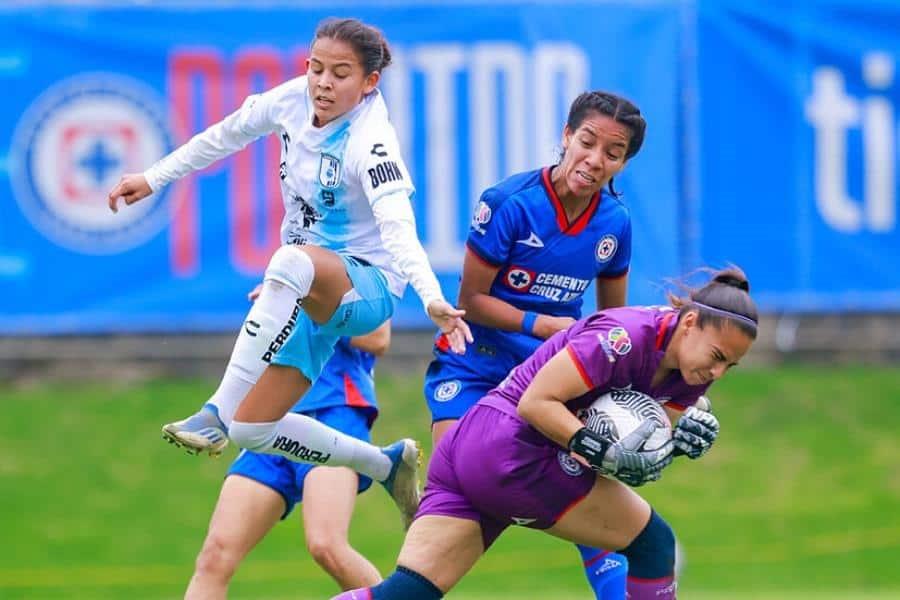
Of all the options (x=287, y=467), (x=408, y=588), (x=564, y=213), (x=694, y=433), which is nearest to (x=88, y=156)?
(x=287, y=467)

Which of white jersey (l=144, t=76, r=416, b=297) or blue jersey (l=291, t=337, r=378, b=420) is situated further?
blue jersey (l=291, t=337, r=378, b=420)

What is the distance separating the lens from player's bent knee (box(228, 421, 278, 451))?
6906mm

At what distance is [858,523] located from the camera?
1233 centimetres

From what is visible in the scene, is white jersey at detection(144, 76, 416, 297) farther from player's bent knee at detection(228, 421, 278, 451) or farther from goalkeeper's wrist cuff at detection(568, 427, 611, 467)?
goalkeeper's wrist cuff at detection(568, 427, 611, 467)

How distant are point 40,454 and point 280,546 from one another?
1.83m

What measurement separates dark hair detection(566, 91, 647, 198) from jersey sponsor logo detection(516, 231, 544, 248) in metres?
0.41

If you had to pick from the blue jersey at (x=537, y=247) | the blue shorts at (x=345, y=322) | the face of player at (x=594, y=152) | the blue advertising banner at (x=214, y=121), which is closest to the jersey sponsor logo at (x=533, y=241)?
the blue jersey at (x=537, y=247)

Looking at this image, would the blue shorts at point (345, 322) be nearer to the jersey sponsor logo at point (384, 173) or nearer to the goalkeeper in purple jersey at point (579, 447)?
the jersey sponsor logo at point (384, 173)

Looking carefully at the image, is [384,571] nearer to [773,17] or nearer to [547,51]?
[547,51]

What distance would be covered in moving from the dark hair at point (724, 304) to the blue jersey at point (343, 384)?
196 centimetres

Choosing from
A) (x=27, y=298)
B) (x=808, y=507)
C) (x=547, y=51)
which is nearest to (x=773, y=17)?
(x=547, y=51)

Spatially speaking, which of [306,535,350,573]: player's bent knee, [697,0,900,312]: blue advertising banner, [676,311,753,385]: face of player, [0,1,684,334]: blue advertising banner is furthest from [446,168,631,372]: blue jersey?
Answer: [697,0,900,312]: blue advertising banner

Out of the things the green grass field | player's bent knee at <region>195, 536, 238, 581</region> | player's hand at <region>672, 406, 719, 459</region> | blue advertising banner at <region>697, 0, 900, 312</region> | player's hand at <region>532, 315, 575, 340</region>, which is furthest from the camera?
blue advertising banner at <region>697, 0, 900, 312</region>

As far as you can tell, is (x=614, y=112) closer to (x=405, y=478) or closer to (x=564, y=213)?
(x=564, y=213)
